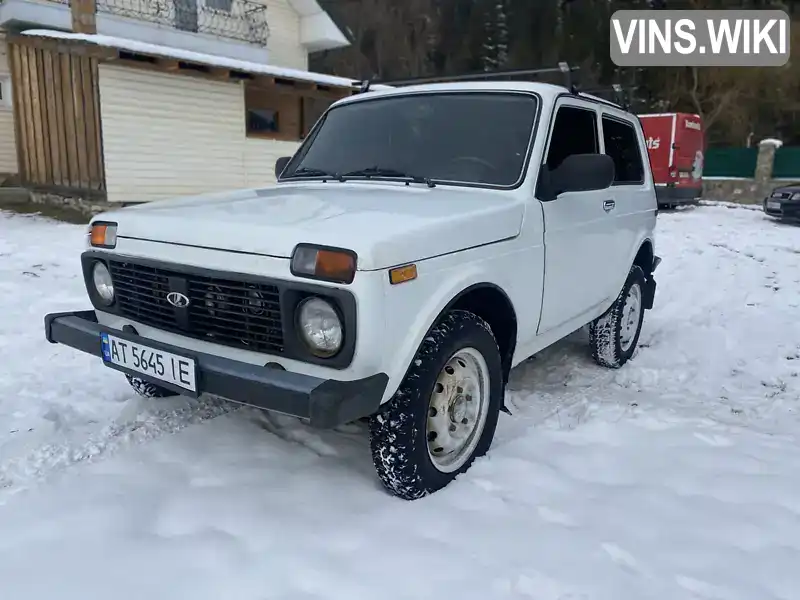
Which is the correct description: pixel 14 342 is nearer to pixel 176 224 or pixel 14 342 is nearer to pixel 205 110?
pixel 176 224

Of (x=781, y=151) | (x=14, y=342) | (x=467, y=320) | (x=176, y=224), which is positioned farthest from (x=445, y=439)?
(x=781, y=151)

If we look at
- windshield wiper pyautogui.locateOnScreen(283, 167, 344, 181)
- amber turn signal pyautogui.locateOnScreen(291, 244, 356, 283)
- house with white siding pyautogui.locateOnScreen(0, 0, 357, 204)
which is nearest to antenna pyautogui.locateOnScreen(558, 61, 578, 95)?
windshield wiper pyautogui.locateOnScreen(283, 167, 344, 181)

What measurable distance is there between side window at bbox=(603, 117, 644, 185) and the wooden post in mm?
12288

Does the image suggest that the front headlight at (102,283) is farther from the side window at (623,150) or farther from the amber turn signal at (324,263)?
the side window at (623,150)

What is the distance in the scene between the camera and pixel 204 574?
2.34m

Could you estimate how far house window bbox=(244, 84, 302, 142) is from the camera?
52.1ft

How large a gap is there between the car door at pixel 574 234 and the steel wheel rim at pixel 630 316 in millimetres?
581

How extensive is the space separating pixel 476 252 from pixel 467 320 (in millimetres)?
310

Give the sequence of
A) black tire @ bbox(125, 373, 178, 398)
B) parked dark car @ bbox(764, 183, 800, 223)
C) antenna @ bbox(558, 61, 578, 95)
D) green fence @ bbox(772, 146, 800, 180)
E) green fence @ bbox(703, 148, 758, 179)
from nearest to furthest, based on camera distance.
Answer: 1. black tire @ bbox(125, 373, 178, 398)
2. antenna @ bbox(558, 61, 578, 95)
3. parked dark car @ bbox(764, 183, 800, 223)
4. green fence @ bbox(772, 146, 800, 180)
5. green fence @ bbox(703, 148, 758, 179)

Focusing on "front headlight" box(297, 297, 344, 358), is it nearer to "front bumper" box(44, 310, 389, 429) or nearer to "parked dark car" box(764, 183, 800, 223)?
"front bumper" box(44, 310, 389, 429)

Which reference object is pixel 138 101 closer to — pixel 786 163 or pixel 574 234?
pixel 574 234

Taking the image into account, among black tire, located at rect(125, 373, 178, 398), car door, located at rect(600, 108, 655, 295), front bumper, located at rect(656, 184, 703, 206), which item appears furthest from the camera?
front bumper, located at rect(656, 184, 703, 206)

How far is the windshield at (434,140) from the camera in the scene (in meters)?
3.40

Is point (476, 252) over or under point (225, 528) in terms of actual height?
over
